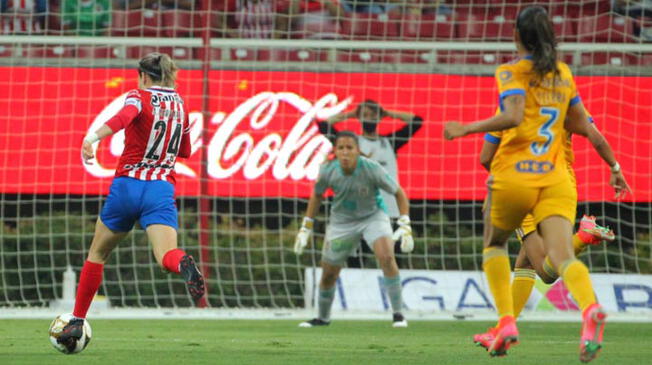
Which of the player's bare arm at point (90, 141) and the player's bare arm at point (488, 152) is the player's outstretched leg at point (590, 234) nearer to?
the player's bare arm at point (488, 152)

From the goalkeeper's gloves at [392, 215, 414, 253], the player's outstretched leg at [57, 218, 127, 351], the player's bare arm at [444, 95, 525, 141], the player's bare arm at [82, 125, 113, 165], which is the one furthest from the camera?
the goalkeeper's gloves at [392, 215, 414, 253]

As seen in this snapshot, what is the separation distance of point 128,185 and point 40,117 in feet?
30.0

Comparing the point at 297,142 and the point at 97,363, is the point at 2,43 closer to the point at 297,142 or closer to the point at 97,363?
the point at 297,142

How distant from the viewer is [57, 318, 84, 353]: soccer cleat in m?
7.36

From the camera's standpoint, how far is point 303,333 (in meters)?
10.3

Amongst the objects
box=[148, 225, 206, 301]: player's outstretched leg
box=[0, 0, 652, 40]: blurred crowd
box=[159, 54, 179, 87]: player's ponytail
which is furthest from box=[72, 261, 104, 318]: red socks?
box=[0, 0, 652, 40]: blurred crowd

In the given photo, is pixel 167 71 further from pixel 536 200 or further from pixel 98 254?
pixel 536 200

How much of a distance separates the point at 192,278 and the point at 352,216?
4.82 meters

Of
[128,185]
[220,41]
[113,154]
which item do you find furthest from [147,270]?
[128,185]

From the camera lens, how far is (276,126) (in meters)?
16.4

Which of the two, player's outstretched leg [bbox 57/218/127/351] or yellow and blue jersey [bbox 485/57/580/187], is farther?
player's outstretched leg [bbox 57/218/127/351]

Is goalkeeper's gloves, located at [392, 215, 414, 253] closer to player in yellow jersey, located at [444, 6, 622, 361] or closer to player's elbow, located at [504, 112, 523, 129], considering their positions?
player in yellow jersey, located at [444, 6, 622, 361]

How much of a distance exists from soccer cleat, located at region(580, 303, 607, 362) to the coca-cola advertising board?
1020cm

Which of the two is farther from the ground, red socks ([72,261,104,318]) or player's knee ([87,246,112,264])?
player's knee ([87,246,112,264])
